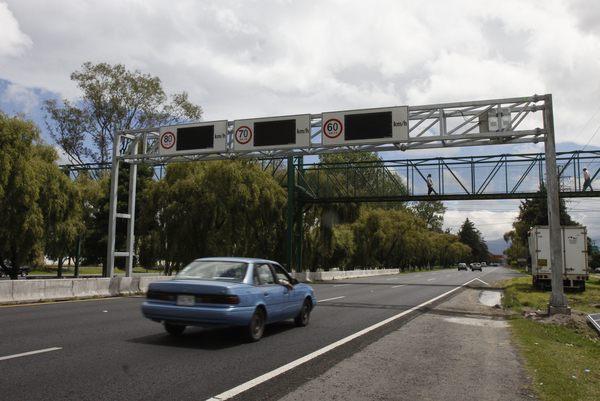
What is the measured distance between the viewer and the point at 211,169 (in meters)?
29.3

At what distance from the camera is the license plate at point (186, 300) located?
25.8 feet

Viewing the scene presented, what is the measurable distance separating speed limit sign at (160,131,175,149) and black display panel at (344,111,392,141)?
23.0 ft

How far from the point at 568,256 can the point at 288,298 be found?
19.7m

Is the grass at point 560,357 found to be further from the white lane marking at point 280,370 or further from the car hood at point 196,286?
the car hood at point 196,286

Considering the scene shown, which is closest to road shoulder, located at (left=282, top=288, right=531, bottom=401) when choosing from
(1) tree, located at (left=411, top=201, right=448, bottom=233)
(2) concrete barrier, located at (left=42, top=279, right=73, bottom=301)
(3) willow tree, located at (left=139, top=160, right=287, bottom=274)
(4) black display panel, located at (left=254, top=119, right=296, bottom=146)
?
(4) black display panel, located at (left=254, top=119, right=296, bottom=146)

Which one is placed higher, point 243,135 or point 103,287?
point 243,135

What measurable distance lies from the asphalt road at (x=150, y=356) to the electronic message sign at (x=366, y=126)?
22.2 ft

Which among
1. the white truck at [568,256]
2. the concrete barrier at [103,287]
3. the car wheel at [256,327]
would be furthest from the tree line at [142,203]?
the car wheel at [256,327]

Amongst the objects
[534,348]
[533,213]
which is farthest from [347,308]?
[533,213]

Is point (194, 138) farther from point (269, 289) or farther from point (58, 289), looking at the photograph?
point (269, 289)

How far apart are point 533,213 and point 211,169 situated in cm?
5787

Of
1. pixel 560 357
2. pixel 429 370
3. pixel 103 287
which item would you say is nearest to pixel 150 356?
pixel 429 370

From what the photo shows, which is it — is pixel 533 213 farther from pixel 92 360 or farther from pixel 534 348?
pixel 92 360

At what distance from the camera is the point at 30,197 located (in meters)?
22.3
